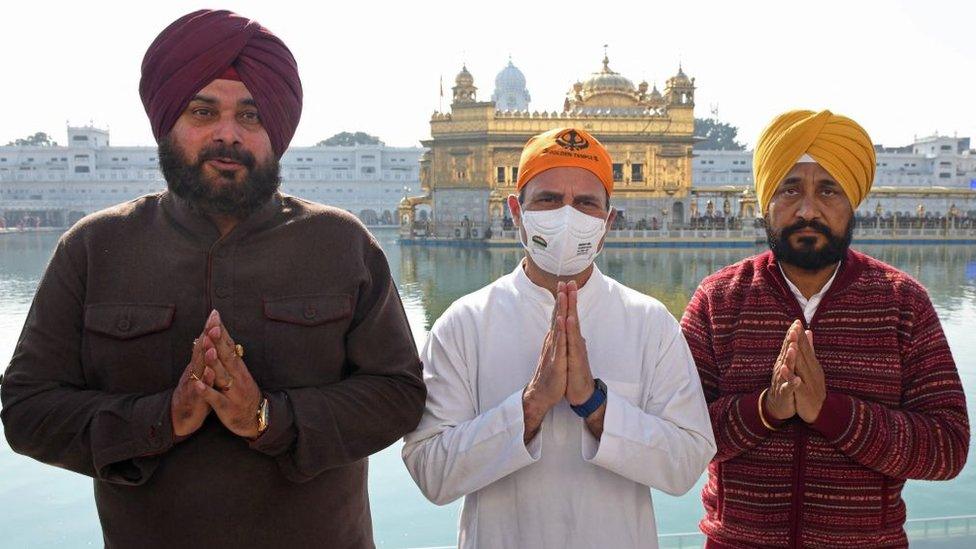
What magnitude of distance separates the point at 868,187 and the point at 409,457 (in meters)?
1.27

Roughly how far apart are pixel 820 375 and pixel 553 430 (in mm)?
574

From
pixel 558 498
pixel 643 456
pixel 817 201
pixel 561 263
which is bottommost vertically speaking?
pixel 558 498

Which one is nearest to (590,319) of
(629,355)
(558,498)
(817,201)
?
(629,355)

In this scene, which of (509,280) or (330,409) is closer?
(330,409)

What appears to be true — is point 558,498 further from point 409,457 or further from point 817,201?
point 817,201

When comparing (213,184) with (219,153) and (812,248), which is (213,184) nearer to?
(219,153)

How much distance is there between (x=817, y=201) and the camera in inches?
75.9

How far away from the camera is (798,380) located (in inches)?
65.8

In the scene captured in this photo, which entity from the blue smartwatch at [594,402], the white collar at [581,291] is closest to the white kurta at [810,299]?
the white collar at [581,291]

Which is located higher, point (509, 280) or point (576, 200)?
point (576, 200)

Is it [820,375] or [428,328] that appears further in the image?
[428,328]

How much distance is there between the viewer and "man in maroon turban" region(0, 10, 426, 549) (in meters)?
1.53

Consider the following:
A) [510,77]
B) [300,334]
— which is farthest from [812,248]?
[510,77]

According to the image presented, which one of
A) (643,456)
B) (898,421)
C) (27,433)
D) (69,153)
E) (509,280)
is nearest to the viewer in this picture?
(27,433)
